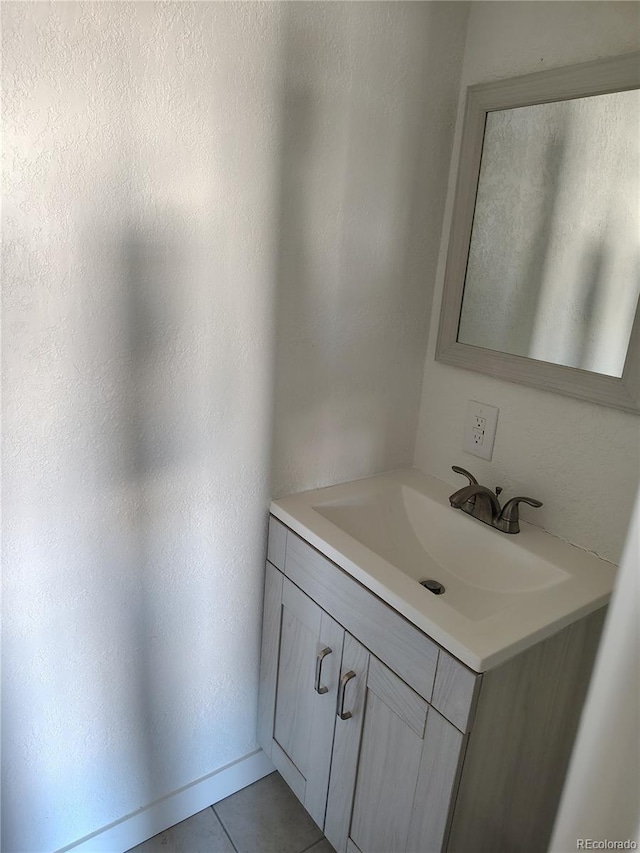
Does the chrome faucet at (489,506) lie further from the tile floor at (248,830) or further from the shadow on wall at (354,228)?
the tile floor at (248,830)

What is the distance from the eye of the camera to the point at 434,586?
131cm

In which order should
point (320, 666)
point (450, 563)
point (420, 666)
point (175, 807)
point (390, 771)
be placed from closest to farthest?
point (420, 666) < point (390, 771) < point (320, 666) < point (450, 563) < point (175, 807)

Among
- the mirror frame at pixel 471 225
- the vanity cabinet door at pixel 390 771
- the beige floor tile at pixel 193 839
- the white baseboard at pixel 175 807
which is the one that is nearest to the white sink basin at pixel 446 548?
the vanity cabinet door at pixel 390 771

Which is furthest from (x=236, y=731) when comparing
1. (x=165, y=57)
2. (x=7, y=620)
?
(x=165, y=57)

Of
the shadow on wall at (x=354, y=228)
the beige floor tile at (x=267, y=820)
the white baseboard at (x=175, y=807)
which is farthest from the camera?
the beige floor tile at (x=267, y=820)

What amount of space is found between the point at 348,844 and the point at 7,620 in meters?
0.86

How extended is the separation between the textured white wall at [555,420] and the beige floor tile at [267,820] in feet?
3.29

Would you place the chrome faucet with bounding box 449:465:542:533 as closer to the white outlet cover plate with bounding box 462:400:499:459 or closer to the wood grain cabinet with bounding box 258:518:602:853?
the white outlet cover plate with bounding box 462:400:499:459

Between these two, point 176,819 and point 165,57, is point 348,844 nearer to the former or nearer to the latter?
point 176,819

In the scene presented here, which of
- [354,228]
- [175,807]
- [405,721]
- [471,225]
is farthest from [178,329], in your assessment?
[175,807]

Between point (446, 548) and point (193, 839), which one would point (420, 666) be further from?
point (193, 839)

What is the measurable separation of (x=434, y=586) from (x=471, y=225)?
84 cm

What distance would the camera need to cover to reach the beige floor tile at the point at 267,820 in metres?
1.47

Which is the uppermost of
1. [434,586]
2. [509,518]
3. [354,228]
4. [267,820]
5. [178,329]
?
[354,228]
